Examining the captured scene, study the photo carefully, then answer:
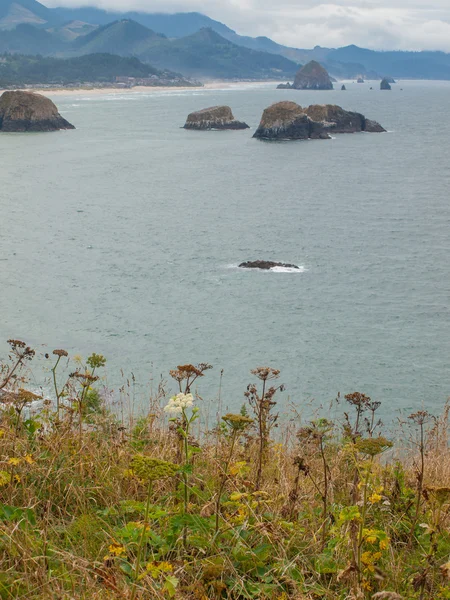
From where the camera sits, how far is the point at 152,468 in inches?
121

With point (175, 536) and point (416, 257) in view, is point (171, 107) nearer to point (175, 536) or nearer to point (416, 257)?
point (416, 257)

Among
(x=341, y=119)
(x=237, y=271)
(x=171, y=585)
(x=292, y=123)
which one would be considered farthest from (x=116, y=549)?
(x=341, y=119)

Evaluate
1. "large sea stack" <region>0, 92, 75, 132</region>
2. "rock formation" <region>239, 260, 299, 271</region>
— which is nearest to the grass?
"rock formation" <region>239, 260, 299, 271</region>

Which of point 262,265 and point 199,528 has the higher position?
point 199,528

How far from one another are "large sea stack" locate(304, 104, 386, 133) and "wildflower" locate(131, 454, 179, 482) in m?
89.9

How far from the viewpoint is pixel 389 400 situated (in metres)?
15.8

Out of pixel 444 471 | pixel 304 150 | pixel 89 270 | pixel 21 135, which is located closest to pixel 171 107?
pixel 21 135

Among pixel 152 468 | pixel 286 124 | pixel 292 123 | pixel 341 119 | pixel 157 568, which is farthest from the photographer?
pixel 341 119

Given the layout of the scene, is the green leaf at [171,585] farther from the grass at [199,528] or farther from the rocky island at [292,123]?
the rocky island at [292,123]

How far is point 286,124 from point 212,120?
15171 millimetres

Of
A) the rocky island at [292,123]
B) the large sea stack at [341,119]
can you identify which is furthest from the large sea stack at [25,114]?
the large sea stack at [341,119]

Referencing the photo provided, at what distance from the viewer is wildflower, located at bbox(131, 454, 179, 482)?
299 centimetres

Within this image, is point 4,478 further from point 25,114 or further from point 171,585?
point 25,114

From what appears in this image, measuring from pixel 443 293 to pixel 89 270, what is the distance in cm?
1250
